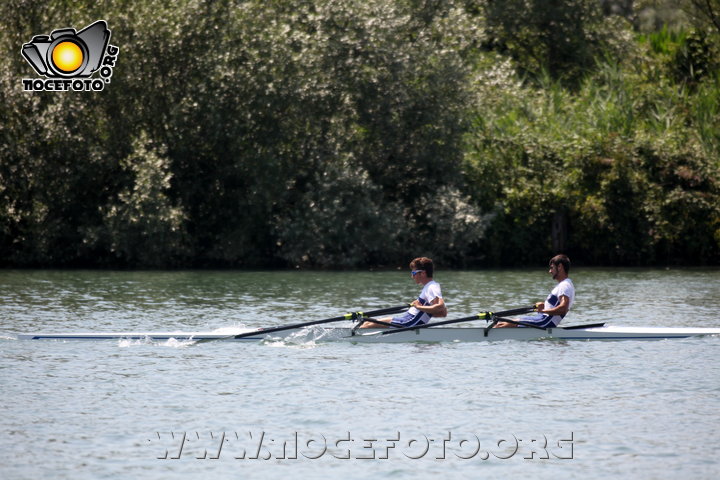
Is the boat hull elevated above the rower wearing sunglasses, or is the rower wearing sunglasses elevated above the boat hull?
the rower wearing sunglasses

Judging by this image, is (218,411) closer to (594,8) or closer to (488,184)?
(488,184)

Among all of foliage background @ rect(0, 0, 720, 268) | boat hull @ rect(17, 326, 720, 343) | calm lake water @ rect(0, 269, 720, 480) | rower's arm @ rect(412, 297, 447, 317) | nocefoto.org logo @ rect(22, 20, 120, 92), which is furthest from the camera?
foliage background @ rect(0, 0, 720, 268)

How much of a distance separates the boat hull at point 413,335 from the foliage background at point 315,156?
59.6 ft

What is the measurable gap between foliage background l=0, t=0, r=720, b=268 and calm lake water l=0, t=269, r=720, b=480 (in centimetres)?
1399

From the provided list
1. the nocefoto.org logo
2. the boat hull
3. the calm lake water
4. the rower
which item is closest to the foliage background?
the nocefoto.org logo

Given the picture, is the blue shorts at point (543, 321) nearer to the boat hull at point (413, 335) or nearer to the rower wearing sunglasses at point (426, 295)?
the boat hull at point (413, 335)

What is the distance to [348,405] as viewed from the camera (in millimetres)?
13719

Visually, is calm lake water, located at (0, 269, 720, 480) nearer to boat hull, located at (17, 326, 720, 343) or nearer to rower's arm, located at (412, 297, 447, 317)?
boat hull, located at (17, 326, 720, 343)

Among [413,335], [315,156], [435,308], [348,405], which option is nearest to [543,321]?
[435,308]

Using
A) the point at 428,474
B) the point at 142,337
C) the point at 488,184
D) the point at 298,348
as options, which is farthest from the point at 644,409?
the point at 488,184

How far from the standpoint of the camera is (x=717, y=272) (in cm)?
3712

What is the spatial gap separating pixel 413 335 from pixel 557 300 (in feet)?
8.38

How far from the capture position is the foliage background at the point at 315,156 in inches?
1464

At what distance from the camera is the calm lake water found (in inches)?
427
